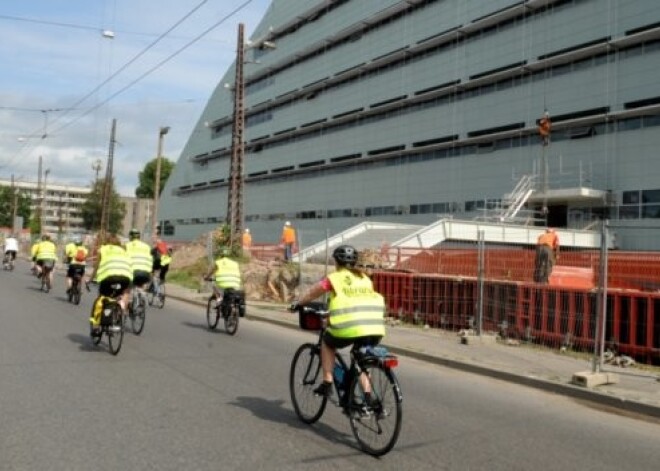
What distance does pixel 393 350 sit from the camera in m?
12.4

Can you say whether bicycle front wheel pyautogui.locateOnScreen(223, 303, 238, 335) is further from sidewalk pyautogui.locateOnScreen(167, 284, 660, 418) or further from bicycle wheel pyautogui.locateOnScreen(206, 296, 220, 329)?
sidewalk pyautogui.locateOnScreen(167, 284, 660, 418)

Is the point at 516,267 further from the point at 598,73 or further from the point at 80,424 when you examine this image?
the point at 598,73

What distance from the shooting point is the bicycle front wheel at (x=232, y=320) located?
45.7 ft

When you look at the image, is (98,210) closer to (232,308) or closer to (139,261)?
(139,261)

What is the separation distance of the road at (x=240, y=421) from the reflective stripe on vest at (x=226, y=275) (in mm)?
2944

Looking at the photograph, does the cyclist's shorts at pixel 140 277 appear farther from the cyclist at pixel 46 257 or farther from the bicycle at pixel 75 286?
the cyclist at pixel 46 257

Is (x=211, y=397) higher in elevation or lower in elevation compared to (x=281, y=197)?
lower

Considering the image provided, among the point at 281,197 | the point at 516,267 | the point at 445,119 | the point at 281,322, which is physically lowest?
the point at 281,322

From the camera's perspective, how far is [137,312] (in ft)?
43.2

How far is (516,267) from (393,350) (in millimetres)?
7562

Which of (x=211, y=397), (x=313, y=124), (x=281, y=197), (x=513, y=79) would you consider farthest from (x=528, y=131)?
(x=211, y=397)

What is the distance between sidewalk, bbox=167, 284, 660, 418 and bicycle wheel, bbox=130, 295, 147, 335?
12.1ft

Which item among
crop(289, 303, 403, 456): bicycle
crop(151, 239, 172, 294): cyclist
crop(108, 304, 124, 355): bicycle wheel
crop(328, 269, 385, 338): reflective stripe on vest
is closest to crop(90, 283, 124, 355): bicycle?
crop(108, 304, 124, 355): bicycle wheel

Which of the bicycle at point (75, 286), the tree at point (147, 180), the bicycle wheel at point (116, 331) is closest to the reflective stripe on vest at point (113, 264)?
the bicycle wheel at point (116, 331)
